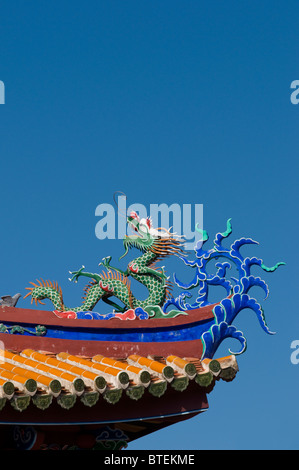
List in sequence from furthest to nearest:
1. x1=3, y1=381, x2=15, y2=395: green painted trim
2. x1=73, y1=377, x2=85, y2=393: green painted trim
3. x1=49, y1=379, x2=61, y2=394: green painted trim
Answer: x1=73, y1=377, x2=85, y2=393: green painted trim, x1=49, y1=379, x2=61, y2=394: green painted trim, x1=3, y1=381, x2=15, y2=395: green painted trim

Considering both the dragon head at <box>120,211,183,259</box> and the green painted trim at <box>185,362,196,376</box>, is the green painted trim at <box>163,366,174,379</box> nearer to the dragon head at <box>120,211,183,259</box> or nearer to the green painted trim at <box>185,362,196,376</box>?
the green painted trim at <box>185,362,196,376</box>

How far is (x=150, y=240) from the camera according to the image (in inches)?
437

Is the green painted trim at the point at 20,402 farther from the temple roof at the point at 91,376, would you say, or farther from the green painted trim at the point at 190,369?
the green painted trim at the point at 190,369

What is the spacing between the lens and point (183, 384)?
28.0 ft

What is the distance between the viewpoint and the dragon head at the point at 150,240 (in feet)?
36.3

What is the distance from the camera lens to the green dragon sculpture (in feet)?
35.1

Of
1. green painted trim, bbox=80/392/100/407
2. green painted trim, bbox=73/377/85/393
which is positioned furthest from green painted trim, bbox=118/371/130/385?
green painted trim, bbox=73/377/85/393

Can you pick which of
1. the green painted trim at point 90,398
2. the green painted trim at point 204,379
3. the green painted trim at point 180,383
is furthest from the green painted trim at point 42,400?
the green painted trim at point 204,379

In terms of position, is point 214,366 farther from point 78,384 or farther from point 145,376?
point 78,384

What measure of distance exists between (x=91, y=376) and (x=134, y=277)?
2900 millimetres

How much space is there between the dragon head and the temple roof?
76.9 inches

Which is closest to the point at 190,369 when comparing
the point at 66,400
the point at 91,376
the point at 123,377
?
the point at 123,377
